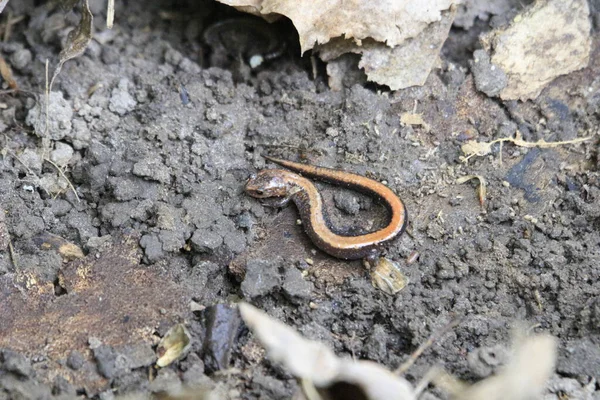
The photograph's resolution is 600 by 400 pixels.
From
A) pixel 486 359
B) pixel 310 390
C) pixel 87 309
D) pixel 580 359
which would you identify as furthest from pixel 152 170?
pixel 580 359

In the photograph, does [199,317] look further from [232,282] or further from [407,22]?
[407,22]

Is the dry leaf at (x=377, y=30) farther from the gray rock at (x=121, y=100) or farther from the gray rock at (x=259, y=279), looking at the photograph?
the gray rock at (x=259, y=279)

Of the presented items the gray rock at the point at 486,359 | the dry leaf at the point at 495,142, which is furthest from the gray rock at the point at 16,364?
the dry leaf at the point at 495,142

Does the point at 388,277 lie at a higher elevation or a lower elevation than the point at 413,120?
lower

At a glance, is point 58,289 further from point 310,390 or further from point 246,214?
point 310,390

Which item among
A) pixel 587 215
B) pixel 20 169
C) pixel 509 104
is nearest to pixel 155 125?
pixel 20 169
